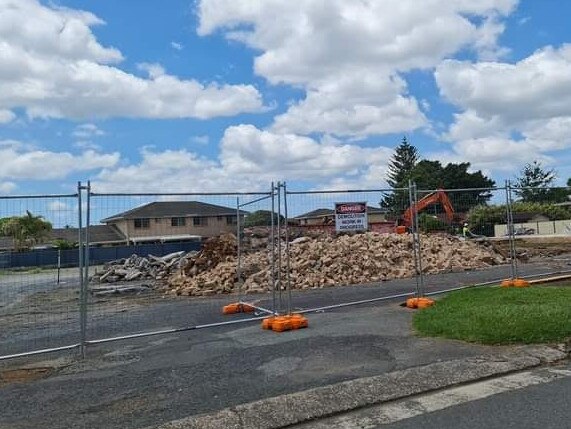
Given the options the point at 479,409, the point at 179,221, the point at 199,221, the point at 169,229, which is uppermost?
the point at 179,221

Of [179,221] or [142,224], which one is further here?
[179,221]

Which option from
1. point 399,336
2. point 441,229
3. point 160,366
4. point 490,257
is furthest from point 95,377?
point 490,257

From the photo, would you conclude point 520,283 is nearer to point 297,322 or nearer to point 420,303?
point 420,303

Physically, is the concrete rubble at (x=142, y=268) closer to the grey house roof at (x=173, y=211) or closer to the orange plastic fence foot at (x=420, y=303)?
the grey house roof at (x=173, y=211)

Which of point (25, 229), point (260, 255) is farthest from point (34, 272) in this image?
point (260, 255)

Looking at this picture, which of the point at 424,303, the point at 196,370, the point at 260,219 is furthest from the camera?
the point at 424,303

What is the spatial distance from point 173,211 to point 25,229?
893 cm

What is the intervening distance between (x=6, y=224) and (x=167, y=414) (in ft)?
14.8

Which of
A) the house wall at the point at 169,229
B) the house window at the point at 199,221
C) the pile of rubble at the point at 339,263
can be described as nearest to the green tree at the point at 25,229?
the house wall at the point at 169,229

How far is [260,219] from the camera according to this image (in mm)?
11188

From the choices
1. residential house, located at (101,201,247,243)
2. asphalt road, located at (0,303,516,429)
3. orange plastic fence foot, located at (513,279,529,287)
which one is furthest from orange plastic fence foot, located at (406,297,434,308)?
residential house, located at (101,201,247,243)

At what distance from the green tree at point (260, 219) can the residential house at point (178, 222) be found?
2.03 feet

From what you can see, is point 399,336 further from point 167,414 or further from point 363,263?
point 363,263

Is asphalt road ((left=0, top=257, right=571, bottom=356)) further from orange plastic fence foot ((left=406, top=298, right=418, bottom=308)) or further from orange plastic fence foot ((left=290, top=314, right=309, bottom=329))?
orange plastic fence foot ((left=290, top=314, right=309, bottom=329))
